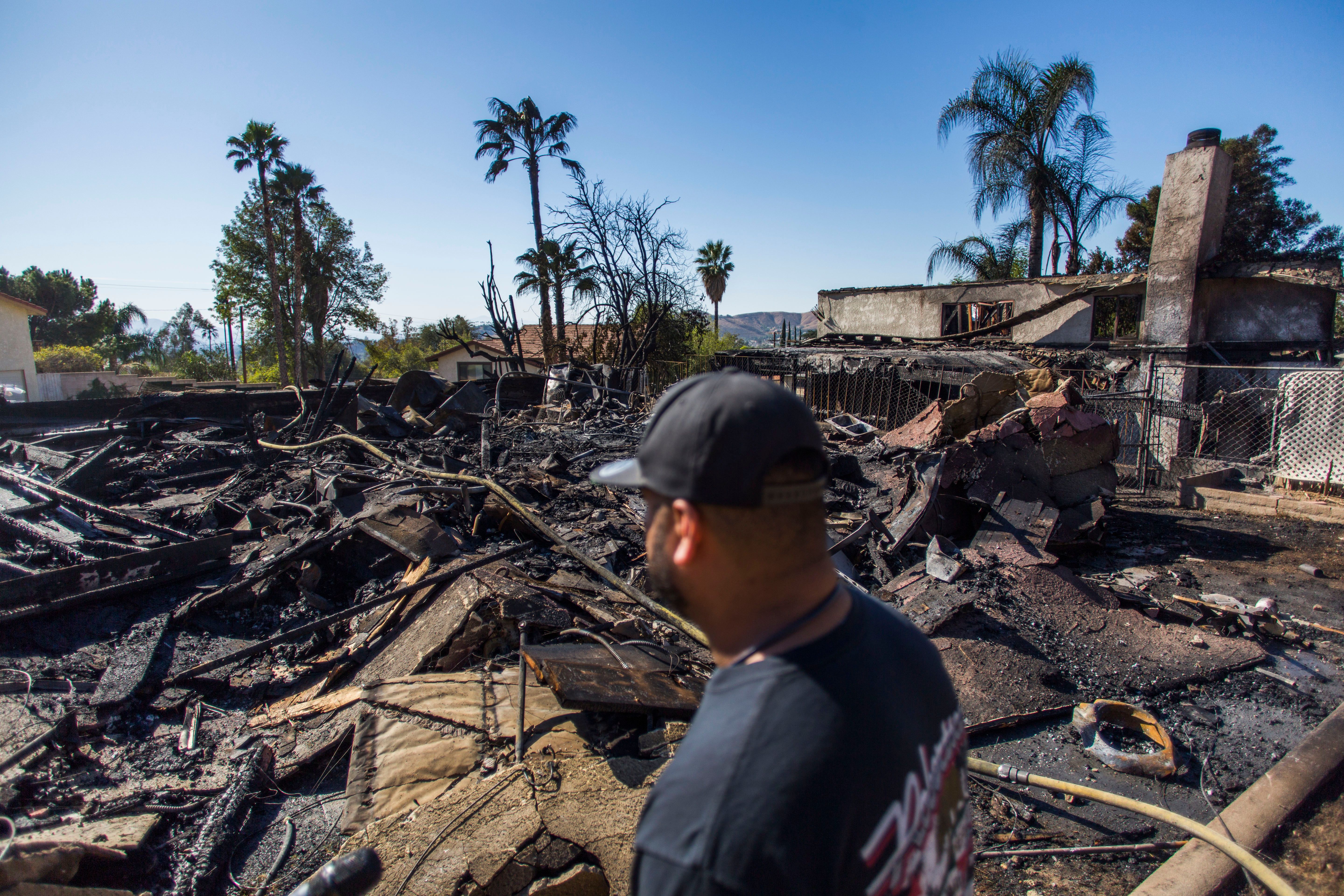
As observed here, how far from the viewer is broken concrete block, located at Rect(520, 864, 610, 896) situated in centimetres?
249

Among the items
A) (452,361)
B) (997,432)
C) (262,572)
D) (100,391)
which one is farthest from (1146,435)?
(452,361)

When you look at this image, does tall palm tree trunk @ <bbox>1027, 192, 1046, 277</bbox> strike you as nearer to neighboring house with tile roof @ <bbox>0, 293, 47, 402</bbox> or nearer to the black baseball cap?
the black baseball cap

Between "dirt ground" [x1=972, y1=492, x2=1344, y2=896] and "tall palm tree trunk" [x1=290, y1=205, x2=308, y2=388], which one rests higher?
"tall palm tree trunk" [x1=290, y1=205, x2=308, y2=388]

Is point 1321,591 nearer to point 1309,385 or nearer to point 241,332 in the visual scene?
point 1309,385

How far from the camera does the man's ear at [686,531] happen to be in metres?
1.00

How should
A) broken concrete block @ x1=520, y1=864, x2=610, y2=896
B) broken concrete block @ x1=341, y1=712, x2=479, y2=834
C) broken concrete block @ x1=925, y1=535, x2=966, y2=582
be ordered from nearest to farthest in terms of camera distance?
broken concrete block @ x1=520, y1=864, x2=610, y2=896 → broken concrete block @ x1=341, y1=712, x2=479, y2=834 → broken concrete block @ x1=925, y1=535, x2=966, y2=582

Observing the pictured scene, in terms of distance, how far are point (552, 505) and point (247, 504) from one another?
14.0ft

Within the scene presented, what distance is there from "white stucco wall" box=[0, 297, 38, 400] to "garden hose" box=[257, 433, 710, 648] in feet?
78.7

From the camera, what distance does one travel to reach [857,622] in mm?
1024

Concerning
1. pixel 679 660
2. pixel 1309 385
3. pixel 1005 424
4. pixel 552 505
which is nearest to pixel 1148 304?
pixel 1309 385

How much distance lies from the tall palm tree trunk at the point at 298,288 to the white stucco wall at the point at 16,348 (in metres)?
9.59

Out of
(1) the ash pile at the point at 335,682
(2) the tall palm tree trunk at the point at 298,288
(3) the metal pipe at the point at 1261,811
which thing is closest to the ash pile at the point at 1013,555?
(3) the metal pipe at the point at 1261,811

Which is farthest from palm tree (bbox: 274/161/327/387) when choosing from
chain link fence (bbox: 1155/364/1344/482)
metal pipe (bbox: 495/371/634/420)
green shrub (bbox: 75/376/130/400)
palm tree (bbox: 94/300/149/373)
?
chain link fence (bbox: 1155/364/1344/482)

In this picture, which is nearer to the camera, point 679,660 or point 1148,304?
point 679,660
